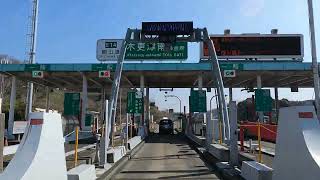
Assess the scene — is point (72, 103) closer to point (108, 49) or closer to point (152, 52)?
point (108, 49)

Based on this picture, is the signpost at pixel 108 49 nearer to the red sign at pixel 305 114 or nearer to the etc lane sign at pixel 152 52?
the etc lane sign at pixel 152 52

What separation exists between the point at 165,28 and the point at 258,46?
2697 centimetres

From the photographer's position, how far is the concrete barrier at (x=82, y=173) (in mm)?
9977

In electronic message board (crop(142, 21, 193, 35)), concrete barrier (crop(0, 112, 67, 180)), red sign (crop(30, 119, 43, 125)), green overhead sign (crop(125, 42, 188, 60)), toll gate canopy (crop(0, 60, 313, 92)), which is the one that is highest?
green overhead sign (crop(125, 42, 188, 60))

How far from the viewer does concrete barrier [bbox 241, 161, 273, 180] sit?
9633 millimetres

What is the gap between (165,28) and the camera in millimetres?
16125

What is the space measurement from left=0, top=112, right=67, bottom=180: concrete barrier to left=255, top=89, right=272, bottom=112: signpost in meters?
29.7

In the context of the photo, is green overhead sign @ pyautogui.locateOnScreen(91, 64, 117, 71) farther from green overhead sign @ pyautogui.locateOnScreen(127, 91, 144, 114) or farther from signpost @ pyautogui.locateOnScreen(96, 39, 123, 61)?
green overhead sign @ pyautogui.locateOnScreen(127, 91, 144, 114)

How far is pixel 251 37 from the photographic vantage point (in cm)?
4172

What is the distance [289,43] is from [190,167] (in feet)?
91.6

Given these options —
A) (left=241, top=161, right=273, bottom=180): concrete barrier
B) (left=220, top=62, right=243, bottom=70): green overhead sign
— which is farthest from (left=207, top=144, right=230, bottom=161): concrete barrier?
(left=220, top=62, right=243, bottom=70): green overhead sign

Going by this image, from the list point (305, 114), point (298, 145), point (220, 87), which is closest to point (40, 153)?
point (298, 145)

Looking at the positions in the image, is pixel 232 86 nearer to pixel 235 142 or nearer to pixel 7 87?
pixel 235 142

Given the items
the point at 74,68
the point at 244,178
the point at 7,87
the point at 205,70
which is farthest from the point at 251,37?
the point at 7,87
